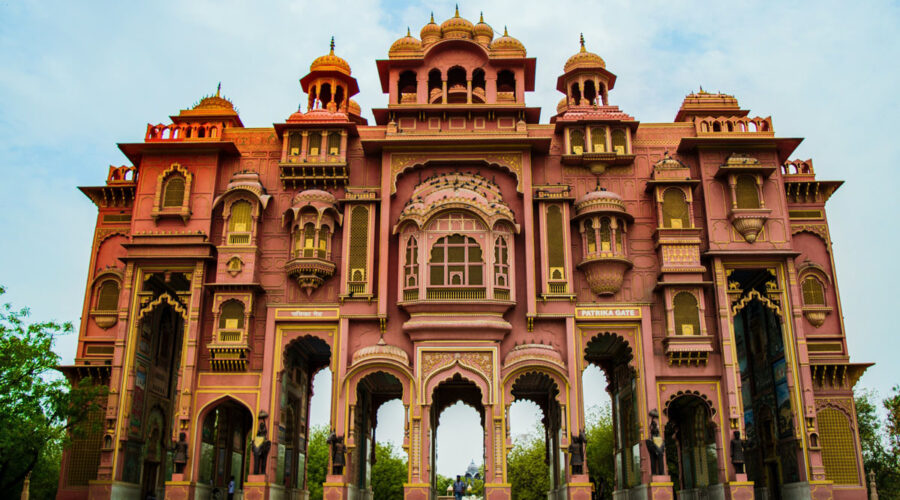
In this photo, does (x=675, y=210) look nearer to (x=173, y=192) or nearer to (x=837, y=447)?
(x=837, y=447)

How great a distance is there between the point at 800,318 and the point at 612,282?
6908 millimetres

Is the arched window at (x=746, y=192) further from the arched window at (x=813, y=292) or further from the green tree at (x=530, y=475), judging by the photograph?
the green tree at (x=530, y=475)

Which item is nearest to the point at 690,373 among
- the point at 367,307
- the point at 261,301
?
the point at 367,307

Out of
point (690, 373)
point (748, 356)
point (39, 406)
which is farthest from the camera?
point (748, 356)

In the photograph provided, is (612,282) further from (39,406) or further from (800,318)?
(39,406)

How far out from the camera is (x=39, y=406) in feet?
82.3

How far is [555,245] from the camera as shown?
2845 centimetres

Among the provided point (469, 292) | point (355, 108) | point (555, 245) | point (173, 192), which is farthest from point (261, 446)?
point (355, 108)

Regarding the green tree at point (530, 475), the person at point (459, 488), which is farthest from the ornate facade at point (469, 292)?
the green tree at point (530, 475)

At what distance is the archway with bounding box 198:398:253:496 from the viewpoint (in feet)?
95.1

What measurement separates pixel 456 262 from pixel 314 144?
7.67 m

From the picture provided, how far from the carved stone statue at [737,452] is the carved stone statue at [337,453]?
42.7ft

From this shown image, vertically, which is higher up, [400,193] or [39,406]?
[400,193]

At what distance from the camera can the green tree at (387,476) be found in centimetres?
5850
